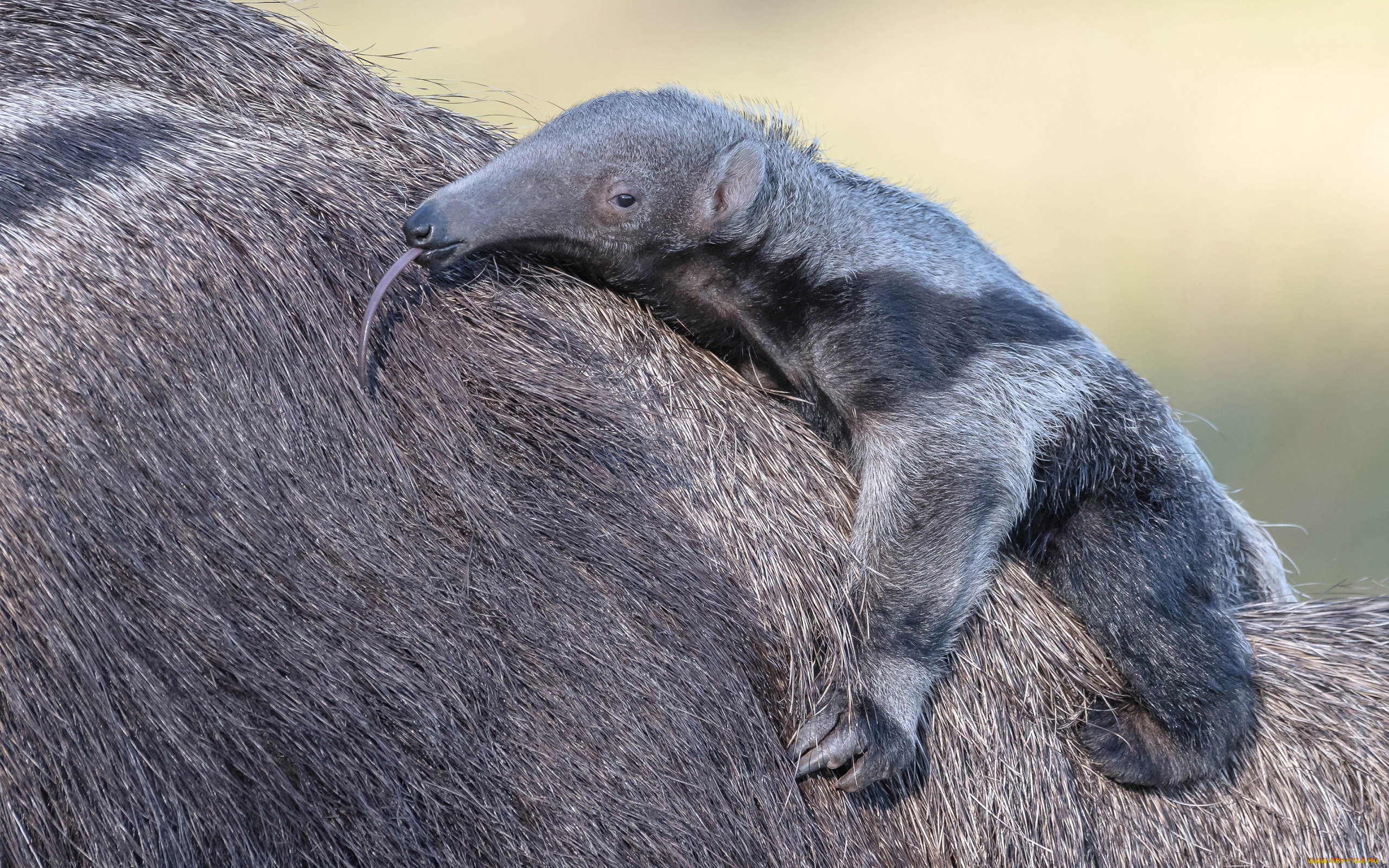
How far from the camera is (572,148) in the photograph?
7.41 feet

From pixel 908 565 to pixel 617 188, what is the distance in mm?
923

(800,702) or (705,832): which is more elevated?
(800,702)

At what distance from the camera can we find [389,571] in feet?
6.80

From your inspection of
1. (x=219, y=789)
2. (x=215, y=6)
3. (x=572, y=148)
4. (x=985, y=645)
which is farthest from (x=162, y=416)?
(x=985, y=645)

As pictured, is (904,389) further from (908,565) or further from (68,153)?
(68,153)

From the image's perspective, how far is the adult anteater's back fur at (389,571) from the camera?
6.22 feet

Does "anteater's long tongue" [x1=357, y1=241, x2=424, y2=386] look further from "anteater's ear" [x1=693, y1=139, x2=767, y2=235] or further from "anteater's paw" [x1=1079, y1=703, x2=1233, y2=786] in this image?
"anteater's paw" [x1=1079, y1=703, x2=1233, y2=786]

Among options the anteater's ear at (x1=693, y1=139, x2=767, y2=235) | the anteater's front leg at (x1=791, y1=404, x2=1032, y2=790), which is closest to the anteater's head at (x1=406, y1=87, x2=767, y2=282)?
the anteater's ear at (x1=693, y1=139, x2=767, y2=235)

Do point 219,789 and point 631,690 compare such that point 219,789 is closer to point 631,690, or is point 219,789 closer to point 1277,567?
point 631,690

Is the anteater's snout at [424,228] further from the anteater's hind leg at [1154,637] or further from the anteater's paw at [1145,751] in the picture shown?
the anteater's paw at [1145,751]

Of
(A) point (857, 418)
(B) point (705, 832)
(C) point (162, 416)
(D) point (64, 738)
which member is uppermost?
(A) point (857, 418)

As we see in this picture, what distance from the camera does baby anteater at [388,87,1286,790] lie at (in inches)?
86.0

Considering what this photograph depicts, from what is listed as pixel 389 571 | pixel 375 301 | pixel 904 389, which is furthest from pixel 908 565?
pixel 375 301

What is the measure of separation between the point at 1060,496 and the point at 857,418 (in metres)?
0.51
